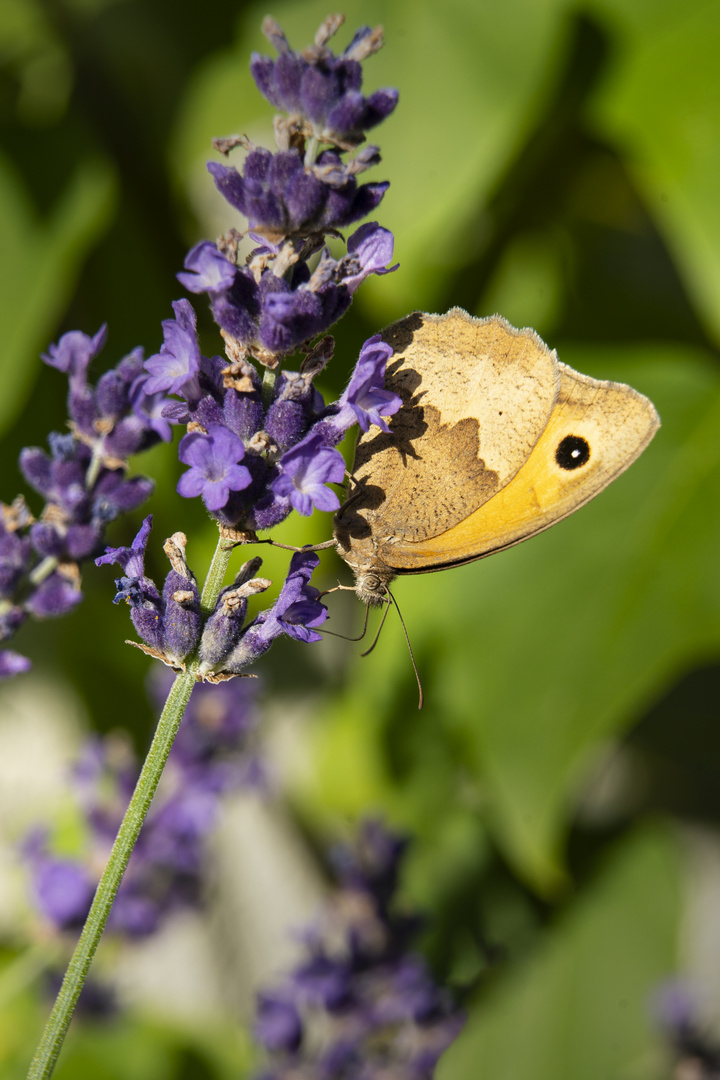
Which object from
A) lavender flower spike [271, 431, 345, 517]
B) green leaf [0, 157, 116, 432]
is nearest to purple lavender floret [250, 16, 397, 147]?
lavender flower spike [271, 431, 345, 517]

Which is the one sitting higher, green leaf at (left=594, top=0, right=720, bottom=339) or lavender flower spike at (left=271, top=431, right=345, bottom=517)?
green leaf at (left=594, top=0, right=720, bottom=339)

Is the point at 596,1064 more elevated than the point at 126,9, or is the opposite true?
the point at 126,9

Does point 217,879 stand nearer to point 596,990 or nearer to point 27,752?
point 27,752

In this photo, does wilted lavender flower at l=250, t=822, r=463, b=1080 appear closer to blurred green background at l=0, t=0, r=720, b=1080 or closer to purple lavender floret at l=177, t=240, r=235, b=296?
blurred green background at l=0, t=0, r=720, b=1080

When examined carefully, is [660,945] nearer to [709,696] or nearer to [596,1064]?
[596,1064]

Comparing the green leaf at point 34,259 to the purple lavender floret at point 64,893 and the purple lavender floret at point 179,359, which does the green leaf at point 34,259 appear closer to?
the purple lavender floret at point 64,893

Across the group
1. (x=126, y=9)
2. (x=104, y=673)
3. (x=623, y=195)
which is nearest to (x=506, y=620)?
(x=104, y=673)

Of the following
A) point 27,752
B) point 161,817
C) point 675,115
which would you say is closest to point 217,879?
point 27,752
